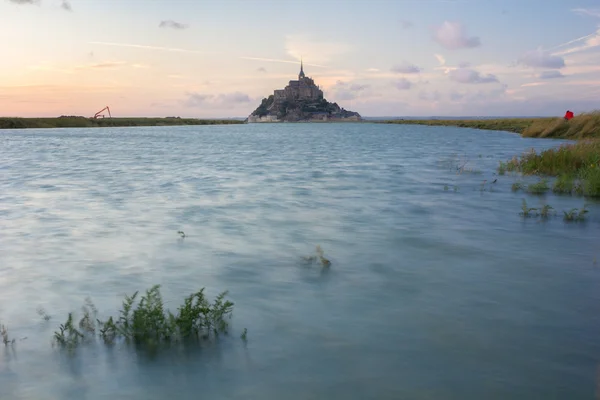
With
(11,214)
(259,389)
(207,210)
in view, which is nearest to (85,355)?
(259,389)

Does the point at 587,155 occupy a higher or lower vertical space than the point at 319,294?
higher

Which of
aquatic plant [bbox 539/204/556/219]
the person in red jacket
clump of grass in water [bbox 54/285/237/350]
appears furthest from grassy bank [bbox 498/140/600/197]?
the person in red jacket

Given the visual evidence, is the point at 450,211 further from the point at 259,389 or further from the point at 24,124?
the point at 24,124

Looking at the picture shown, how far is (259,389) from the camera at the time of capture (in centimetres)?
672

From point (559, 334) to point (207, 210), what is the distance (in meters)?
14.1

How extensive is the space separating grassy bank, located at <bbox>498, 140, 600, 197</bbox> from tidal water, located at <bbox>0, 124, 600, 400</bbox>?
1.23m

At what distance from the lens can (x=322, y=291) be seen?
10.4 m

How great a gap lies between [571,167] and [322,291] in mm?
20330

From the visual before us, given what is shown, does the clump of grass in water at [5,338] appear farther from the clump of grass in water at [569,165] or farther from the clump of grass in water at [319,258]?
the clump of grass in water at [569,165]

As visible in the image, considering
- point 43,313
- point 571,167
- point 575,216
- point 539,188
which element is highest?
point 571,167

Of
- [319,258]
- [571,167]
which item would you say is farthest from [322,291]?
[571,167]

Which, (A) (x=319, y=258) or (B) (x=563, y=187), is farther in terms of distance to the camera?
(B) (x=563, y=187)

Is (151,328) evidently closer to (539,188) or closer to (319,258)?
(319,258)

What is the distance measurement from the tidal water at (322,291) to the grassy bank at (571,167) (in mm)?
1234
